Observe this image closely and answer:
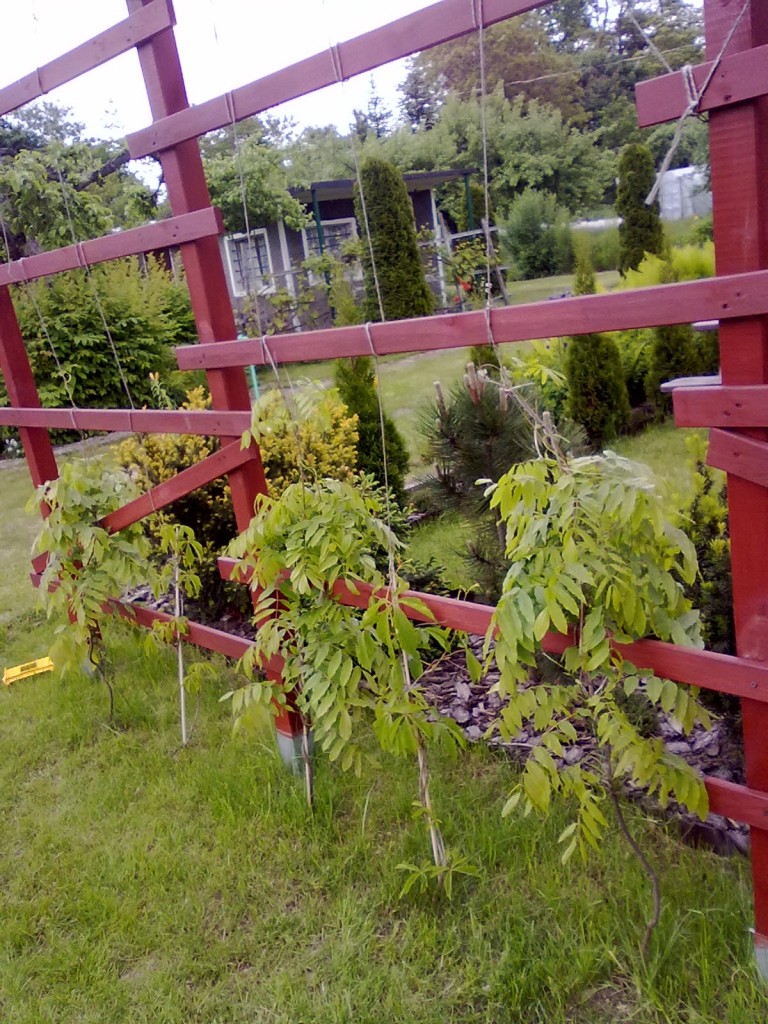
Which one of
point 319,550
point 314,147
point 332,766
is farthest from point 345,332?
point 314,147

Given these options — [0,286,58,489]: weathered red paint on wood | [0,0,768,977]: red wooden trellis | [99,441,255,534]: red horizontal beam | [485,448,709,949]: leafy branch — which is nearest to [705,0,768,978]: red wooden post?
[0,0,768,977]: red wooden trellis

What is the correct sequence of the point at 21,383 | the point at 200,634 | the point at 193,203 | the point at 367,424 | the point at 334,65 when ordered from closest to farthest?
the point at 334,65 → the point at 193,203 → the point at 200,634 → the point at 21,383 → the point at 367,424

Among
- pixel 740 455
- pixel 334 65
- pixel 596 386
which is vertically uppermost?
pixel 334 65

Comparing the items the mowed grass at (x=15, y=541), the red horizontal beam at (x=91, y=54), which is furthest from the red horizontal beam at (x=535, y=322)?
the mowed grass at (x=15, y=541)

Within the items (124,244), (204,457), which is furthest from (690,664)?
(204,457)

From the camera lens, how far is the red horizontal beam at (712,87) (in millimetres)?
1344

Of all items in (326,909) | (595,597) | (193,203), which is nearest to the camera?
(595,597)

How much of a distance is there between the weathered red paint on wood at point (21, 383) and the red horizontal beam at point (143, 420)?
0.09 m

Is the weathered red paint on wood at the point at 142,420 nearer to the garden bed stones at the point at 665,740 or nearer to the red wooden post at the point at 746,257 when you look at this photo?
the garden bed stones at the point at 665,740

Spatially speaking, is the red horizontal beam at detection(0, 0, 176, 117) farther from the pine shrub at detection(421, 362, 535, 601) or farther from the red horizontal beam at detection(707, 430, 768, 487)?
the red horizontal beam at detection(707, 430, 768, 487)

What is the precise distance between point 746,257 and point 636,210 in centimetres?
981

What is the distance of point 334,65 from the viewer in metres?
1.95

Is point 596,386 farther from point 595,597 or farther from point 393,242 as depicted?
point 393,242

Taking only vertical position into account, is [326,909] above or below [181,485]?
below
